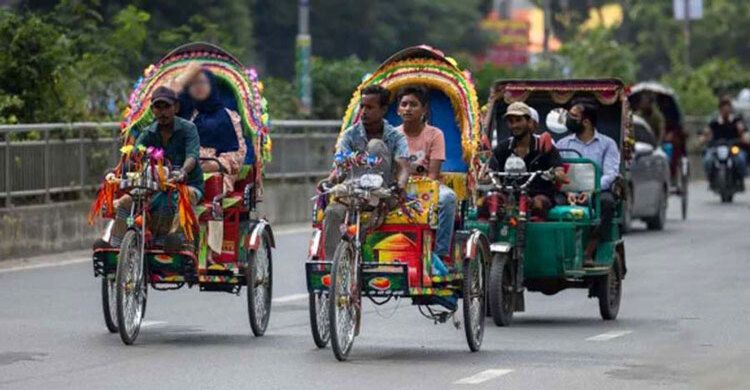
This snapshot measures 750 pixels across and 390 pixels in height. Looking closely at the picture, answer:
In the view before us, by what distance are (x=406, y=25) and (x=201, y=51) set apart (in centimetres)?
5370

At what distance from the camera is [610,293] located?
53.1 feet

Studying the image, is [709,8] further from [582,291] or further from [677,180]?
[582,291]

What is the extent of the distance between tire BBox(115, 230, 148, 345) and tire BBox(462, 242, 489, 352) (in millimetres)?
2182

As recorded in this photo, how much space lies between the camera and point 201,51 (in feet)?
52.0

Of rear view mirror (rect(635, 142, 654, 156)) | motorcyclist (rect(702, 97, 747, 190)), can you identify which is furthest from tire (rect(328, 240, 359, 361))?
→ motorcyclist (rect(702, 97, 747, 190))

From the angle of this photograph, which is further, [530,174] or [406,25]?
[406,25]

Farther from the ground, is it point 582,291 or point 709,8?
point 709,8

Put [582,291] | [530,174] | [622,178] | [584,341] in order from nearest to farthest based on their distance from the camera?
[584,341]
[530,174]
[622,178]
[582,291]

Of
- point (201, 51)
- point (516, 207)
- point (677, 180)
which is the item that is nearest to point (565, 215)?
point (516, 207)

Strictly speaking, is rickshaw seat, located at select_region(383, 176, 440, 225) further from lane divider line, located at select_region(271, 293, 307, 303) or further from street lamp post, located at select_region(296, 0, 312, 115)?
street lamp post, located at select_region(296, 0, 312, 115)

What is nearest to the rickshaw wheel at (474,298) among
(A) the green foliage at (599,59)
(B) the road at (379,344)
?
(B) the road at (379,344)

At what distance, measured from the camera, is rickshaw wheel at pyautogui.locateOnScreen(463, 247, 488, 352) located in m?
13.2

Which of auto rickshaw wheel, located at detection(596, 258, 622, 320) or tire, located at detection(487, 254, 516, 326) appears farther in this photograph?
auto rickshaw wheel, located at detection(596, 258, 622, 320)

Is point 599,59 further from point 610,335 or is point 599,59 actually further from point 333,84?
point 610,335
